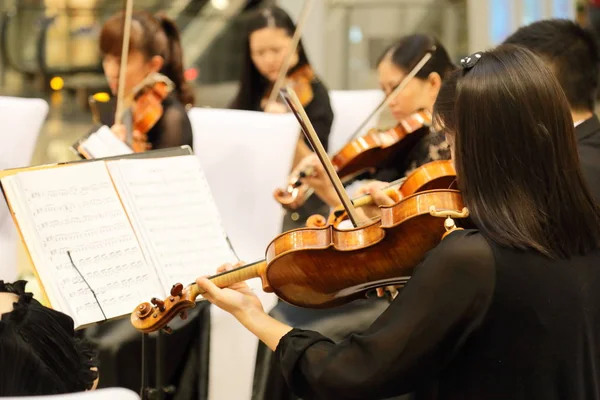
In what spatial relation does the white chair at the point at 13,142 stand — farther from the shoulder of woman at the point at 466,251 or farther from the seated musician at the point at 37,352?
the shoulder of woman at the point at 466,251

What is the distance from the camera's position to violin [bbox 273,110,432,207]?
247 centimetres

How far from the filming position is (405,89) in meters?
2.57

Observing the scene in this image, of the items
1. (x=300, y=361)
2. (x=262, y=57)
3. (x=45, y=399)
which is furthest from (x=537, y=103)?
(x=262, y=57)

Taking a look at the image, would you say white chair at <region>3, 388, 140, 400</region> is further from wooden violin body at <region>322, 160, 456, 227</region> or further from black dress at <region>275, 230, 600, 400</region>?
wooden violin body at <region>322, 160, 456, 227</region>

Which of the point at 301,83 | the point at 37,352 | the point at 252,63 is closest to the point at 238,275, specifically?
the point at 37,352

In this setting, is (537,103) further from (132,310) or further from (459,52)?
(459,52)

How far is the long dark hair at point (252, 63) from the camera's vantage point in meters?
3.22

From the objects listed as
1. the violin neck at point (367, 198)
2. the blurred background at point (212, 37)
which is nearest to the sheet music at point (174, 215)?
the violin neck at point (367, 198)

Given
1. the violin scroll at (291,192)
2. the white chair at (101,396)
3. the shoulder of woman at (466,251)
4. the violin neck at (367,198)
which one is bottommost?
the violin scroll at (291,192)

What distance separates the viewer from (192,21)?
23.6 feet

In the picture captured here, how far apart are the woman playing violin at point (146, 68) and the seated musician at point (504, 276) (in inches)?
63.8

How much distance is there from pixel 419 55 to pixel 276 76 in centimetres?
79

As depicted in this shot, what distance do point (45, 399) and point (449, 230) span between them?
2.25 feet

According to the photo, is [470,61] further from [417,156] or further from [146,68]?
[146,68]
